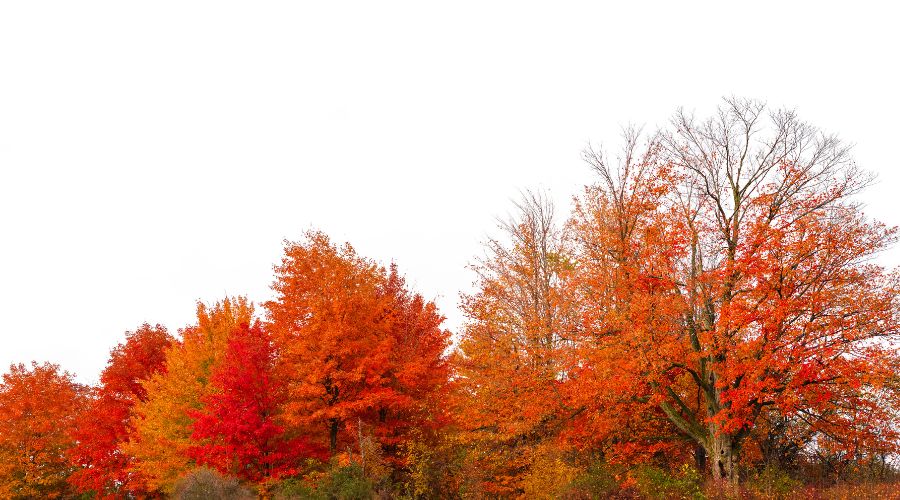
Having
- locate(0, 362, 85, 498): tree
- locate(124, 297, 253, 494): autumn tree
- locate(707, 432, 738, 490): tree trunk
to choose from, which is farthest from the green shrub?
locate(0, 362, 85, 498): tree

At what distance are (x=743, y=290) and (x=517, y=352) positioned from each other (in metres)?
9.45

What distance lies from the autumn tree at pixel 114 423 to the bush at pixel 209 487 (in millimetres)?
13404

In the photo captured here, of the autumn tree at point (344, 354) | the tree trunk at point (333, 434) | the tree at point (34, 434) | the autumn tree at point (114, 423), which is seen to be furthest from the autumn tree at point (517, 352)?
the tree at point (34, 434)

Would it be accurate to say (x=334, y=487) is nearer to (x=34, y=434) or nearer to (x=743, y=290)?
(x=743, y=290)

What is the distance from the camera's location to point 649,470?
22656 mm

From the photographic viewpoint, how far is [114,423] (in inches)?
1554

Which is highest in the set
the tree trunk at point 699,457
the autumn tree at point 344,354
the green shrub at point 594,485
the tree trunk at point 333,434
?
the autumn tree at point 344,354

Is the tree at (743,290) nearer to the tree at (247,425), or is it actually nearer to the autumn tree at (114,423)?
the tree at (247,425)

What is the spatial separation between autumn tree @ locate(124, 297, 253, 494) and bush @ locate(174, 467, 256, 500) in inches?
152

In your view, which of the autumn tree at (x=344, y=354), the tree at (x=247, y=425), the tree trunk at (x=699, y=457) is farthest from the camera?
the autumn tree at (x=344, y=354)

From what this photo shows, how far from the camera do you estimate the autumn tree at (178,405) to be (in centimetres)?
3019

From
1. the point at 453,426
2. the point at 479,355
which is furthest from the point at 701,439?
the point at 453,426

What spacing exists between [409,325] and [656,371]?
16.0 metres

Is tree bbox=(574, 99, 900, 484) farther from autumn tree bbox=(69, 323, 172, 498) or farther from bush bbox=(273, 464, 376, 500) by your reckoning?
autumn tree bbox=(69, 323, 172, 498)
